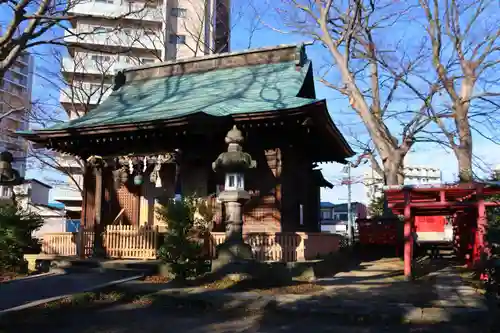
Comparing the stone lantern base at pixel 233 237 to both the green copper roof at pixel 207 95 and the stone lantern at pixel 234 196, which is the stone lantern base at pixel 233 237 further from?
the green copper roof at pixel 207 95

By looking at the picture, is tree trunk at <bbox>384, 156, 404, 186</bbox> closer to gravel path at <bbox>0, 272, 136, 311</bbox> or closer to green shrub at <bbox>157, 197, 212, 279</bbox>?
green shrub at <bbox>157, 197, 212, 279</bbox>

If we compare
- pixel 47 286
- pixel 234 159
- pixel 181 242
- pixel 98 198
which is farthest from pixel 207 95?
pixel 47 286

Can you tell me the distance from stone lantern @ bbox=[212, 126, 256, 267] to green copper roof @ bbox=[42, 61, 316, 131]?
1.64 metres

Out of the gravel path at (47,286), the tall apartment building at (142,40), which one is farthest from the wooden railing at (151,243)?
the tall apartment building at (142,40)

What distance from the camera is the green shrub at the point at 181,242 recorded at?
1066 centimetres

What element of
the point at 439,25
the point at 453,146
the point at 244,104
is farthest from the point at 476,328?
the point at 439,25

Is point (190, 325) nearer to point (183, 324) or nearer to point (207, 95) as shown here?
point (183, 324)

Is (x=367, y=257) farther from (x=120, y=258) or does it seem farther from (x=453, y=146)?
(x=120, y=258)

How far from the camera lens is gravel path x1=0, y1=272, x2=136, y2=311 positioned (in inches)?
349

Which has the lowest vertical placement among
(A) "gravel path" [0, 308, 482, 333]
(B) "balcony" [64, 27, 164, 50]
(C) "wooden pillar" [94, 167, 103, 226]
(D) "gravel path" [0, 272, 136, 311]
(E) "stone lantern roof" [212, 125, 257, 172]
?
(A) "gravel path" [0, 308, 482, 333]

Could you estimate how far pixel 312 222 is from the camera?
17406 millimetres

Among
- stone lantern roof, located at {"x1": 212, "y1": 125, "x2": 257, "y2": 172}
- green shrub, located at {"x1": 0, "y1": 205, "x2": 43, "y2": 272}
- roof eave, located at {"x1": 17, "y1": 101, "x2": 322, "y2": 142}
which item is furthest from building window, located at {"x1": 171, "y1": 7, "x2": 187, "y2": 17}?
stone lantern roof, located at {"x1": 212, "y1": 125, "x2": 257, "y2": 172}

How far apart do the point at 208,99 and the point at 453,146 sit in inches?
445

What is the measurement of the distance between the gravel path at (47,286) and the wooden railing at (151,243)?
1.13 metres
